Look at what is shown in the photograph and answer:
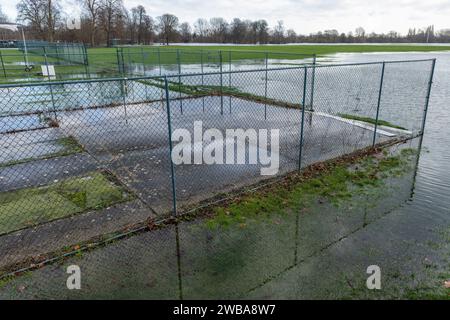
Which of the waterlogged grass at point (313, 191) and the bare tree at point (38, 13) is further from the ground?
the bare tree at point (38, 13)

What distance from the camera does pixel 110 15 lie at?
7244 centimetres

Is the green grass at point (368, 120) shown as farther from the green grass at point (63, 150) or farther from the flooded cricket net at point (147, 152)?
the green grass at point (63, 150)

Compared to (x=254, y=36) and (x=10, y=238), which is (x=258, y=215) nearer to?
(x=10, y=238)

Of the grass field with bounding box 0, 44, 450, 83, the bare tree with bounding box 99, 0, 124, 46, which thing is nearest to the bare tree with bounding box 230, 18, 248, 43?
the bare tree with bounding box 99, 0, 124, 46

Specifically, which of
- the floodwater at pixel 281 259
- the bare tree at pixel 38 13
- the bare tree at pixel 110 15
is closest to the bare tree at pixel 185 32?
the bare tree at pixel 110 15

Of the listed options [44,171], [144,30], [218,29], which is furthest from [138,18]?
[44,171]

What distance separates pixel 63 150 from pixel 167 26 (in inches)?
4080

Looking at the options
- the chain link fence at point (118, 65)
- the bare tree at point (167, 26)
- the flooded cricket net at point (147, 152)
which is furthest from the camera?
the bare tree at point (167, 26)

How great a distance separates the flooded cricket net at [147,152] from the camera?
14.9 ft

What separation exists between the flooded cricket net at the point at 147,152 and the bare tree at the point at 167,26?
301 feet

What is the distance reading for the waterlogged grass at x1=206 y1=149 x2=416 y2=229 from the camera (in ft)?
16.1

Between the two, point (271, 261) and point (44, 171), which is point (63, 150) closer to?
point (44, 171)

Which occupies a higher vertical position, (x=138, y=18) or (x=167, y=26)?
(x=138, y=18)
